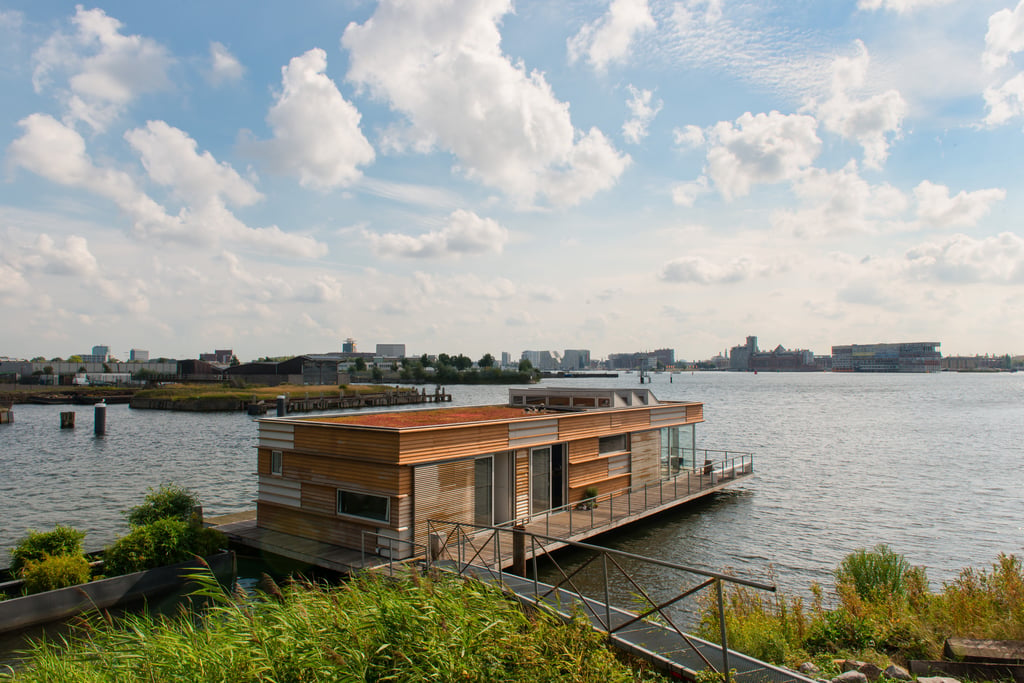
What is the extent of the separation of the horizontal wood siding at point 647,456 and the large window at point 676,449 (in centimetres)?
106

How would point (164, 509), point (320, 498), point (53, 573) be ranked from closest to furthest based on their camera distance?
1. point (53, 573)
2. point (320, 498)
3. point (164, 509)

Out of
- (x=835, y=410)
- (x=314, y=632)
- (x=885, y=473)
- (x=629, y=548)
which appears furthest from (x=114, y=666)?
(x=835, y=410)

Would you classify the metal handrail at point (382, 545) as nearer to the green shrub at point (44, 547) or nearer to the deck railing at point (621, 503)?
the deck railing at point (621, 503)

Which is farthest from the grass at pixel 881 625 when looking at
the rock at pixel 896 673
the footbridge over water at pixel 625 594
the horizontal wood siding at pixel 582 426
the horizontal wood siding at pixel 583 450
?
the horizontal wood siding at pixel 583 450

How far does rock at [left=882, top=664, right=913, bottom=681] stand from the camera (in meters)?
8.38

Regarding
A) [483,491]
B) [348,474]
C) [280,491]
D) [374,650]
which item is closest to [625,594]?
[483,491]

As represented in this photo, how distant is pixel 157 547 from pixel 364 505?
4956mm

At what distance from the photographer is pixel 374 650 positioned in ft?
24.0

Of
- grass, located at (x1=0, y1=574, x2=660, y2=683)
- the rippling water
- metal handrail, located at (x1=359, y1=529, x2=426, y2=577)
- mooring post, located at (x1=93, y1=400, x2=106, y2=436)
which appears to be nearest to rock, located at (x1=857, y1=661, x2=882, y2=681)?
grass, located at (x1=0, y1=574, x2=660, y2=683)

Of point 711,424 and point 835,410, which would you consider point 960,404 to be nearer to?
point 835,410

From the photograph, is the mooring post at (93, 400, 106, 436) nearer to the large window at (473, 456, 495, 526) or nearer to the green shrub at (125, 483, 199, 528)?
the green shrub at (125, 483, 199, 528)

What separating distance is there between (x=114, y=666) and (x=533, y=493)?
13.2 meters

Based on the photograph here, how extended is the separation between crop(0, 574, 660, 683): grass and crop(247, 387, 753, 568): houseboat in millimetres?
6423

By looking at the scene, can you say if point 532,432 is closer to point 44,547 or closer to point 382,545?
point 382,545
